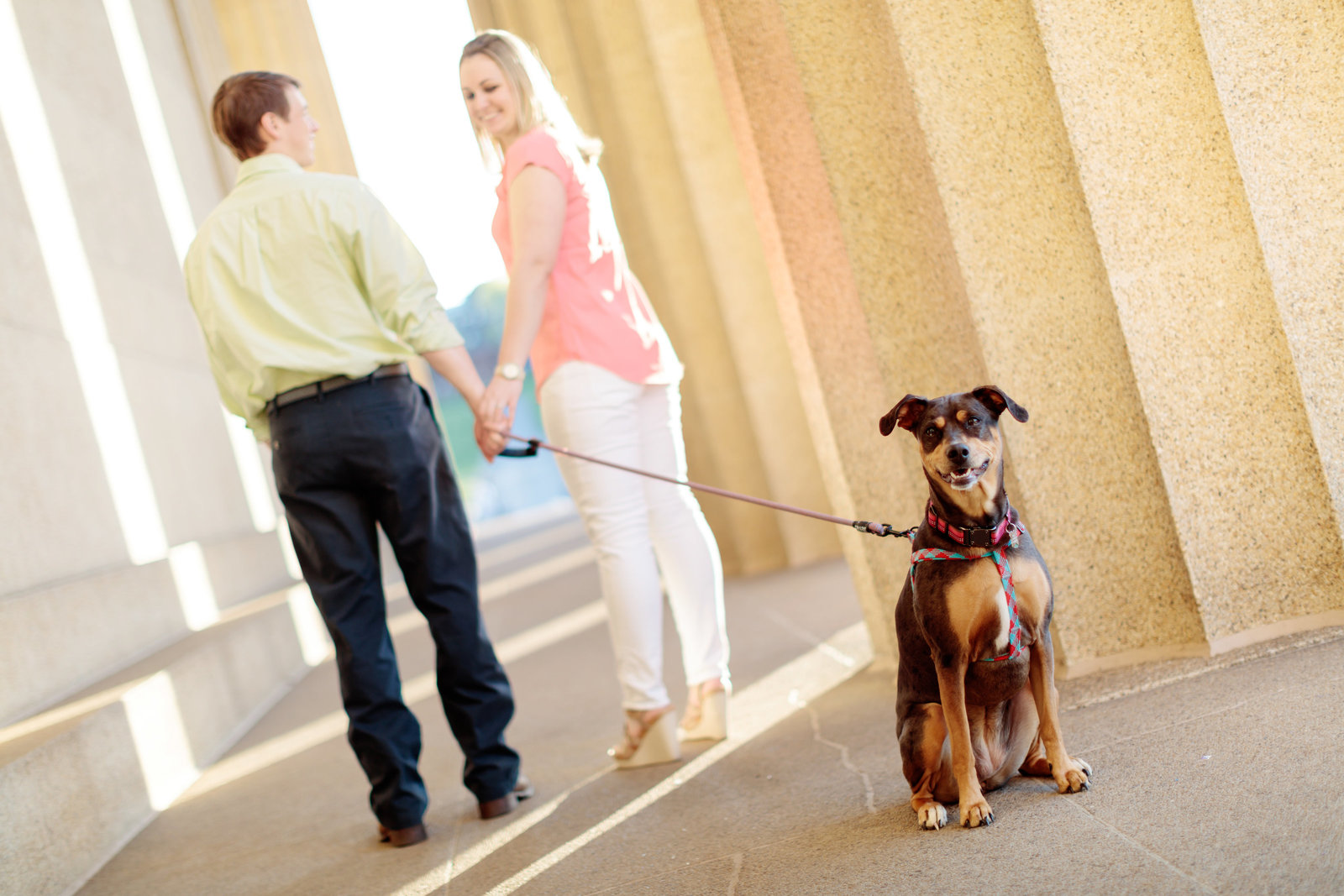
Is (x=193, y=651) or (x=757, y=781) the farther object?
(x=193, y=651)

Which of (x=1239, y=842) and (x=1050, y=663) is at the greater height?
(x=1050, y=663)

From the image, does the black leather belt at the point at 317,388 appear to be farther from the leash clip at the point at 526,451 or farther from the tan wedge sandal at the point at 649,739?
the tan wedge sandal at the point at 649,739

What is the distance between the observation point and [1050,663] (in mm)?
2334

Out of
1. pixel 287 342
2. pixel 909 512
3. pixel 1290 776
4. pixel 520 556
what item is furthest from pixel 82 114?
pixel 520 556

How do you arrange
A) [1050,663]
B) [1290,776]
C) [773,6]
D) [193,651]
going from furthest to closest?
[193,651] < [773,6] < [1050,663] < [1290,776]

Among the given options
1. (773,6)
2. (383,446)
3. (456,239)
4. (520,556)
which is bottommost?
(520,556)

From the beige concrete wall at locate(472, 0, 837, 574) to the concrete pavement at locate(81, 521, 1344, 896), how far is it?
283 centimetres

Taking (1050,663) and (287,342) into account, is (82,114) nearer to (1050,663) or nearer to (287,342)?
(287,342)

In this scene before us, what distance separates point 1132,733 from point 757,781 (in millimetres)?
990

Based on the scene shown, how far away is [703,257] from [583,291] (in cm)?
440

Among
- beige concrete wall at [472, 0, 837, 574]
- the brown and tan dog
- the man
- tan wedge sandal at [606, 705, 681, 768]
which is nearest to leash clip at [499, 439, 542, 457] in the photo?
the man

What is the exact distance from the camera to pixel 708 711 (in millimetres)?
3623

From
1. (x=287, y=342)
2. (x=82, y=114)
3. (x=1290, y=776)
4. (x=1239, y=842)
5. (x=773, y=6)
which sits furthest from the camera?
(x=82, y=114)

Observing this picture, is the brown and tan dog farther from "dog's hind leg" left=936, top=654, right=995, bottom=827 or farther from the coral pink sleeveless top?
the coral pink sleeveless top
